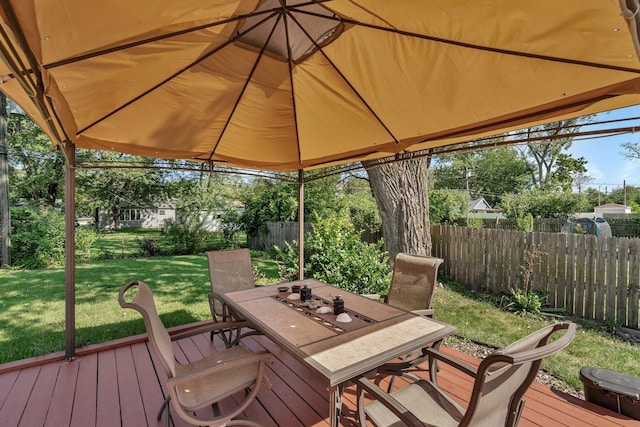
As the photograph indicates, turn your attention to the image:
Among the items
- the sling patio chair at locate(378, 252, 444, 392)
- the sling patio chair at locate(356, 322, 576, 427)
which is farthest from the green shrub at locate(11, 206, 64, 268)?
the sling patio chair at locate(356, 322, 576, 427)

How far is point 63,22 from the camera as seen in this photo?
1.50 metres

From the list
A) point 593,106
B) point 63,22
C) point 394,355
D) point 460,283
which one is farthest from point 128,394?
point 460,283

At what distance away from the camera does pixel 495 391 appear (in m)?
1.31

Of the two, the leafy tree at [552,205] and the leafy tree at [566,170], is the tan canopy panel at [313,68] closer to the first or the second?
the leafy tree at [552,205]

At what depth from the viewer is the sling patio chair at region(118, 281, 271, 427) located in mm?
1724

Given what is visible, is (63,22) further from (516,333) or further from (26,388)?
(516,333)

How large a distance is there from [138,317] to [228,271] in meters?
1.95

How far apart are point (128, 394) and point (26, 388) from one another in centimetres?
98

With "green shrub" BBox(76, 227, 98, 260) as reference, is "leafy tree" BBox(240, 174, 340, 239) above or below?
above

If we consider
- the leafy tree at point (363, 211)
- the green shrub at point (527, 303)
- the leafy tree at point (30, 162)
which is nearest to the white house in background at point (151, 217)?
the leafy tree at point (30, 162)

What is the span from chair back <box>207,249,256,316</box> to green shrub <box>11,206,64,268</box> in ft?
25.9

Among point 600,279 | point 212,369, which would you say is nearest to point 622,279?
point 600,279

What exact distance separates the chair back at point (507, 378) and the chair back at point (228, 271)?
3.11 metres

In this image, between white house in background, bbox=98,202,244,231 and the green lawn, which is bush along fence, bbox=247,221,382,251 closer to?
white house in background, bbox=98,202,244,231
